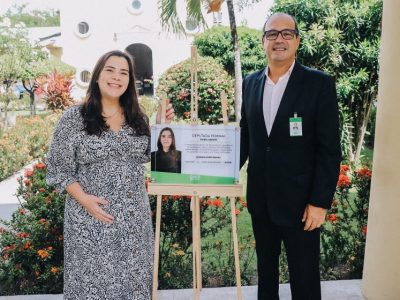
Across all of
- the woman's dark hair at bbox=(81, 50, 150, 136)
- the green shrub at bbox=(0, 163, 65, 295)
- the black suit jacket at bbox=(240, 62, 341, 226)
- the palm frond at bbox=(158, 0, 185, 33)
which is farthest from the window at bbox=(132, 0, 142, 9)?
the black suit jacket at bbox=(240, 62, 341, 226)

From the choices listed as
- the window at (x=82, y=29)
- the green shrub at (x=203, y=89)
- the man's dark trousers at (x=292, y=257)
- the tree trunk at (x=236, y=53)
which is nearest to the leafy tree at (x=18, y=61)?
the window at (x=82, y=29)

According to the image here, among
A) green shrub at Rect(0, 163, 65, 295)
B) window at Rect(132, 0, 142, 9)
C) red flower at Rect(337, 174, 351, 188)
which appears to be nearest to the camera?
green shrub at Rect(0, 163, 65, 295)

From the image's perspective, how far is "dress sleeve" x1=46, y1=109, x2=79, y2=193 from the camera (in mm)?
2521

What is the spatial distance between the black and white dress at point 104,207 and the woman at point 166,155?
0.25 feet

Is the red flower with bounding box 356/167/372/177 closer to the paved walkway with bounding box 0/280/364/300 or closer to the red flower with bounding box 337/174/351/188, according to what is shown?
the red flower with bounding box 337/174/351/188

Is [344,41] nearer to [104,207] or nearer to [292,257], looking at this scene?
[292,257]

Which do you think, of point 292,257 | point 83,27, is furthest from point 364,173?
point 83,27

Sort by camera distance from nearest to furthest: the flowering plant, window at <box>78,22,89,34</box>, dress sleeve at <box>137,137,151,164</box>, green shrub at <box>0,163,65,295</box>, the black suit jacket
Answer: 1. the black suit jacket
2. dress sleeve at <box>137,137,151,164</box>
3. green shrub at <box>0,163,65,295</box>
4. the flowering plant
5. window at <box>78,22,89,34</box>

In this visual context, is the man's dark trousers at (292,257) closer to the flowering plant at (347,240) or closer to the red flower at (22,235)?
the flowering plant at (347,240)

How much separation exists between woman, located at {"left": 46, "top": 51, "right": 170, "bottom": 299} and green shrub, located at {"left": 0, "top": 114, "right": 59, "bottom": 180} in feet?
20.1

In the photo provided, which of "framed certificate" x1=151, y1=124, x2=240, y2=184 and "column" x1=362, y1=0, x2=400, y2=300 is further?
"column" x1=362, y1=0, x2=400, y2=300

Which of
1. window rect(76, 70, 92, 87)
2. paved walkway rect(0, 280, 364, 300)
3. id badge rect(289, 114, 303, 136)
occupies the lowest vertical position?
paved walkway rect(0, 280, 364, 300)

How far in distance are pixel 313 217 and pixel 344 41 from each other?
22.0ft

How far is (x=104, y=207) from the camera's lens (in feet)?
8.54
